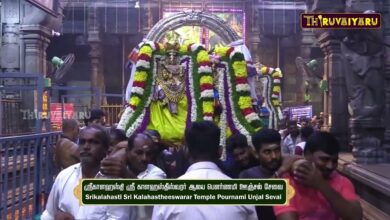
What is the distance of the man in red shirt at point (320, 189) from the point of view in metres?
2.46

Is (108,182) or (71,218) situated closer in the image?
(108,182)

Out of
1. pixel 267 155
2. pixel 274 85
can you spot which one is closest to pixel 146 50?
pixel 267 155

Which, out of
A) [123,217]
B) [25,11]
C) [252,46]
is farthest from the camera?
[252,46]

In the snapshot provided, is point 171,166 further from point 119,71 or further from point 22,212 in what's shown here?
point 119,71

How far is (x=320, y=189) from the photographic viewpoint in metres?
2.48

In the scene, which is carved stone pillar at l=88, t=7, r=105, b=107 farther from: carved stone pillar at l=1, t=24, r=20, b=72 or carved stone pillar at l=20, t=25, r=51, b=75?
carved stone pillar at l=20, t=25, r=51, b=75

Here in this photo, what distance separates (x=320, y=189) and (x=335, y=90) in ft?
35.6

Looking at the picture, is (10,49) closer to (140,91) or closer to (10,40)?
(10,40)

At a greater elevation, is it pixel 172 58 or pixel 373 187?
pixel 172 58

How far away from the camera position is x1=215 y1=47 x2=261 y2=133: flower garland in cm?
789

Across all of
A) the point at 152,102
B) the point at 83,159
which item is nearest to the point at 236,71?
the point at 152,102

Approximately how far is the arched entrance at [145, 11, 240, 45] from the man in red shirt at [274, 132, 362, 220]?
18321 mm

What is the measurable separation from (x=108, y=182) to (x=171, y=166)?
3435 mm

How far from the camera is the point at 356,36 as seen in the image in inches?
317
